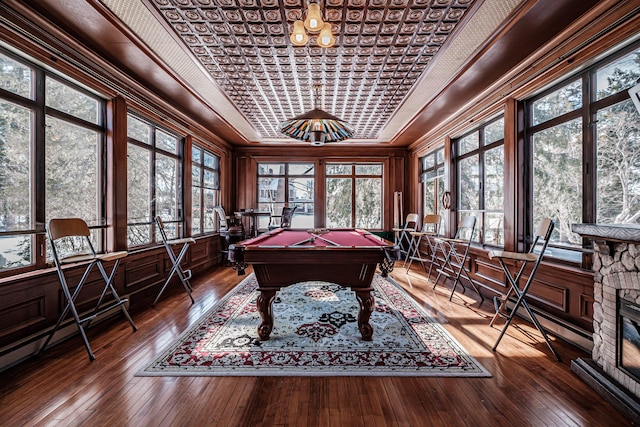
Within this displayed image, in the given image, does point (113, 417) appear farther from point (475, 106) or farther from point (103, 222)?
point (475, 106)

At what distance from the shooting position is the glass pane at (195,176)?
5.57m

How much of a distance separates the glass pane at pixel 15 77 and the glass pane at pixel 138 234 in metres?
1.84

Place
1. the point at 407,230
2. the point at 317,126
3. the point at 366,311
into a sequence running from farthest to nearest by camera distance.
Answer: the point at 407,230 → the point at 317,126 → the point at 366,311

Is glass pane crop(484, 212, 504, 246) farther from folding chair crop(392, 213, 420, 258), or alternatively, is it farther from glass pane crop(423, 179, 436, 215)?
glass pane crop(423, 179, 436, 215)

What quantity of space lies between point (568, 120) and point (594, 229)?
154cm

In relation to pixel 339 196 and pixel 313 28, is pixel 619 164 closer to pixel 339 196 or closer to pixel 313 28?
pixel 313 28

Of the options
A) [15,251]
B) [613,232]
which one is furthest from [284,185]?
[613,232]

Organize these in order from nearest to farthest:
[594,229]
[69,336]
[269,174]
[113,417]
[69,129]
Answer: [113,417], [594,229], [69,336], [69,129], [269,174]

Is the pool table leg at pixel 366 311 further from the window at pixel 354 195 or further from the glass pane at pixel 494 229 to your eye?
the window at pixel 354 195

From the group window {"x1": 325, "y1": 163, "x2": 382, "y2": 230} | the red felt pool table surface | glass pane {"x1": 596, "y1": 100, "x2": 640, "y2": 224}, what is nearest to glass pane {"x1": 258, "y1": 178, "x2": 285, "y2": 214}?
window {"x1": 325, "y1": 163, "x2": 382, "y2": 230}

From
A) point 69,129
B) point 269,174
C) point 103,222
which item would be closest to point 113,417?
point 103,222

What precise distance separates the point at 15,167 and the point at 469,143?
19.6 feet

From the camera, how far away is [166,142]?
16.0 ft

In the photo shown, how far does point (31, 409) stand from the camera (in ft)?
5.94
